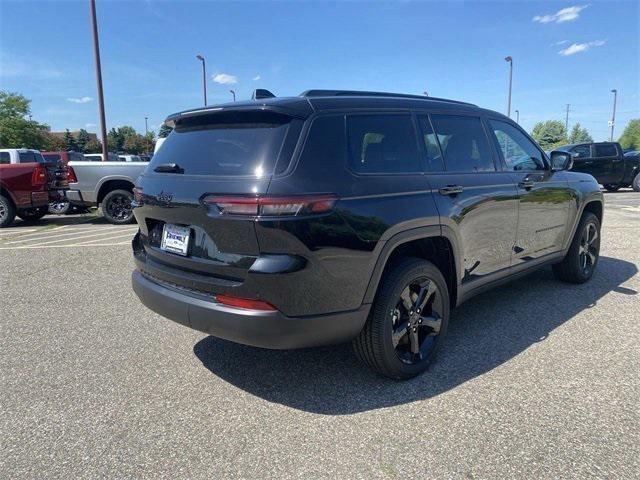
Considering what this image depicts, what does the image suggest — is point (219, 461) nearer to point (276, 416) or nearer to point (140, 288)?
point (276, 416)

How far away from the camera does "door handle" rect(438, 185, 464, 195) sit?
3.12 metres

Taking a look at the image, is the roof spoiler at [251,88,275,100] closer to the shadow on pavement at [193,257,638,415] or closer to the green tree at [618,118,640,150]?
the shadow on pavement at [193,257,638,415]

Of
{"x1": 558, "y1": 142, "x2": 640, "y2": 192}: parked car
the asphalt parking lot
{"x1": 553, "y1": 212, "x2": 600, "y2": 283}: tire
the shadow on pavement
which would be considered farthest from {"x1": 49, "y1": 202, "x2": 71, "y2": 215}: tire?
{"x1": 558, "y1": 142, "x2": 640, "y2": 192}: parked car

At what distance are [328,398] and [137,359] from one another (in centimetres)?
152

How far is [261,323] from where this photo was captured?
2379 millimetres

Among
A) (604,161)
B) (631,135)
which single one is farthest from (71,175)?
(631,135)

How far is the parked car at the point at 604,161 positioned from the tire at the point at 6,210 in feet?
56.9

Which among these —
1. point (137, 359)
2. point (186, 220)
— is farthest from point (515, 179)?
point (137, 359)

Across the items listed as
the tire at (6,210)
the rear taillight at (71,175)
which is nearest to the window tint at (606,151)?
the rear taillight at (71,175)

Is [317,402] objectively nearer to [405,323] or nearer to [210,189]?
[405,323]

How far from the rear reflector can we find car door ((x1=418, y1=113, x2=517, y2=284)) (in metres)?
1.38

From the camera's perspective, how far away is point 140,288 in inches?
121

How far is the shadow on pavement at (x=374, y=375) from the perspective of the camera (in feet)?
9.17

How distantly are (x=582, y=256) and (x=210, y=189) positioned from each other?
175 inches
